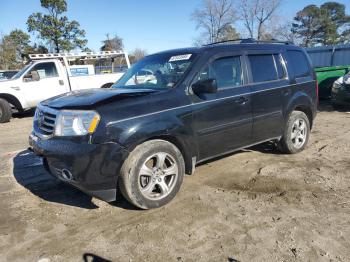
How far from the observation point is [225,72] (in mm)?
4645

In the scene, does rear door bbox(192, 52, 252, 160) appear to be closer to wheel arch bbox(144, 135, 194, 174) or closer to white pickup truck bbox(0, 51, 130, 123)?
wheel arch bbox(144, 135, 194, 174)

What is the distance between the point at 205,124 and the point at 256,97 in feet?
3.51

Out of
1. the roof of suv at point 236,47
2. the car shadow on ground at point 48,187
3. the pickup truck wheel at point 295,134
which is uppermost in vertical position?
the roof of suv at point 236,47

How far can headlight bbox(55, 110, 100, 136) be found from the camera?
347 cm

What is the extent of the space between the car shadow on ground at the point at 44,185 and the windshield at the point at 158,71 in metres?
1.63

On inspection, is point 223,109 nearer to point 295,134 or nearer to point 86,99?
point 86,99

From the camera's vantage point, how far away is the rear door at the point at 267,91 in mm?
4957

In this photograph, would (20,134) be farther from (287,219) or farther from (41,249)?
(287,219)

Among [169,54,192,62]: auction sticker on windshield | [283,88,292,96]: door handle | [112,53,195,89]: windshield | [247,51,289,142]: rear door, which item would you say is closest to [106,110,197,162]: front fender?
[112,53,195,89]: windshield

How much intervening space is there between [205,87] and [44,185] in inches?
106

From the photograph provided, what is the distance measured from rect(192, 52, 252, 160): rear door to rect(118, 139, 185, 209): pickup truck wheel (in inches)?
18.8

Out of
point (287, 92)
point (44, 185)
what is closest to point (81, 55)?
point (44, 185)

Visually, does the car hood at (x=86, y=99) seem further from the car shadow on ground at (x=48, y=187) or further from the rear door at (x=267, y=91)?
the rear door at (x=267, y=91)

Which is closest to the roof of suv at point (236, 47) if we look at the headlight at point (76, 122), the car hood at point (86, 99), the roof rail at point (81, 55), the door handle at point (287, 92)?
the door handle at point (287, 92)
